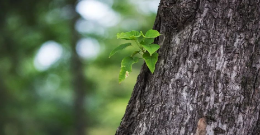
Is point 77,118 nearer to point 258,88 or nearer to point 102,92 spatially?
point 102,92

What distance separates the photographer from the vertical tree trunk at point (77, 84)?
10.5 m

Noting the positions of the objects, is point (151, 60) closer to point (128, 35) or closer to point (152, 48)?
point (152, 48)

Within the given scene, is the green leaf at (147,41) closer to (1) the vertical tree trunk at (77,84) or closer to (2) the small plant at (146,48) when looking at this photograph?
(2) the small plant at (146,48)

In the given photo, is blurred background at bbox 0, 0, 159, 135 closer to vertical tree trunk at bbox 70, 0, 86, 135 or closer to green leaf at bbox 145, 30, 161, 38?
vertical tree trunk at bbox 70, 0, 86, 135

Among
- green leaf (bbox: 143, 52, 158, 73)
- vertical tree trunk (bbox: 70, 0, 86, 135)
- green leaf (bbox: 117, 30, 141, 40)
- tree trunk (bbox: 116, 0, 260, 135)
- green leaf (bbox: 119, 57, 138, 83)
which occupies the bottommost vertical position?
tree trunk (bbox: 116, 0, 260, 135)

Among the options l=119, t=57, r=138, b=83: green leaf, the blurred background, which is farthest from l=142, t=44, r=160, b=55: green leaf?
the blurred background

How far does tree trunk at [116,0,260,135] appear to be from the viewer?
1479 millimetres

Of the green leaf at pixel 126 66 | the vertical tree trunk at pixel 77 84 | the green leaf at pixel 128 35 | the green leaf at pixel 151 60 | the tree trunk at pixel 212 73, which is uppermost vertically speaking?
the vertical tree trunk at pixel 77 84

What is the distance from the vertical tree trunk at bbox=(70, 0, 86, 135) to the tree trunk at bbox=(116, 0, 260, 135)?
9154 millimetres

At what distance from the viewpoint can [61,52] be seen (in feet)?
39.2

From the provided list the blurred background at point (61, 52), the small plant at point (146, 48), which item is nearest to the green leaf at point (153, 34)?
the small plant at point (146, 48)

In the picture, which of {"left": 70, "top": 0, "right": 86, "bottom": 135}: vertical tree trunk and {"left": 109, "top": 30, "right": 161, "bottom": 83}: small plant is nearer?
{"left": 109, "top": 30, "right": 161, "bottom": 83}: small plant

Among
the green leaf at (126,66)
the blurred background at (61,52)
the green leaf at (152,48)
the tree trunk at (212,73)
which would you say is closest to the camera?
the tree trunk at (212,73)

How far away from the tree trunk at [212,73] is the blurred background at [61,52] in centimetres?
814
